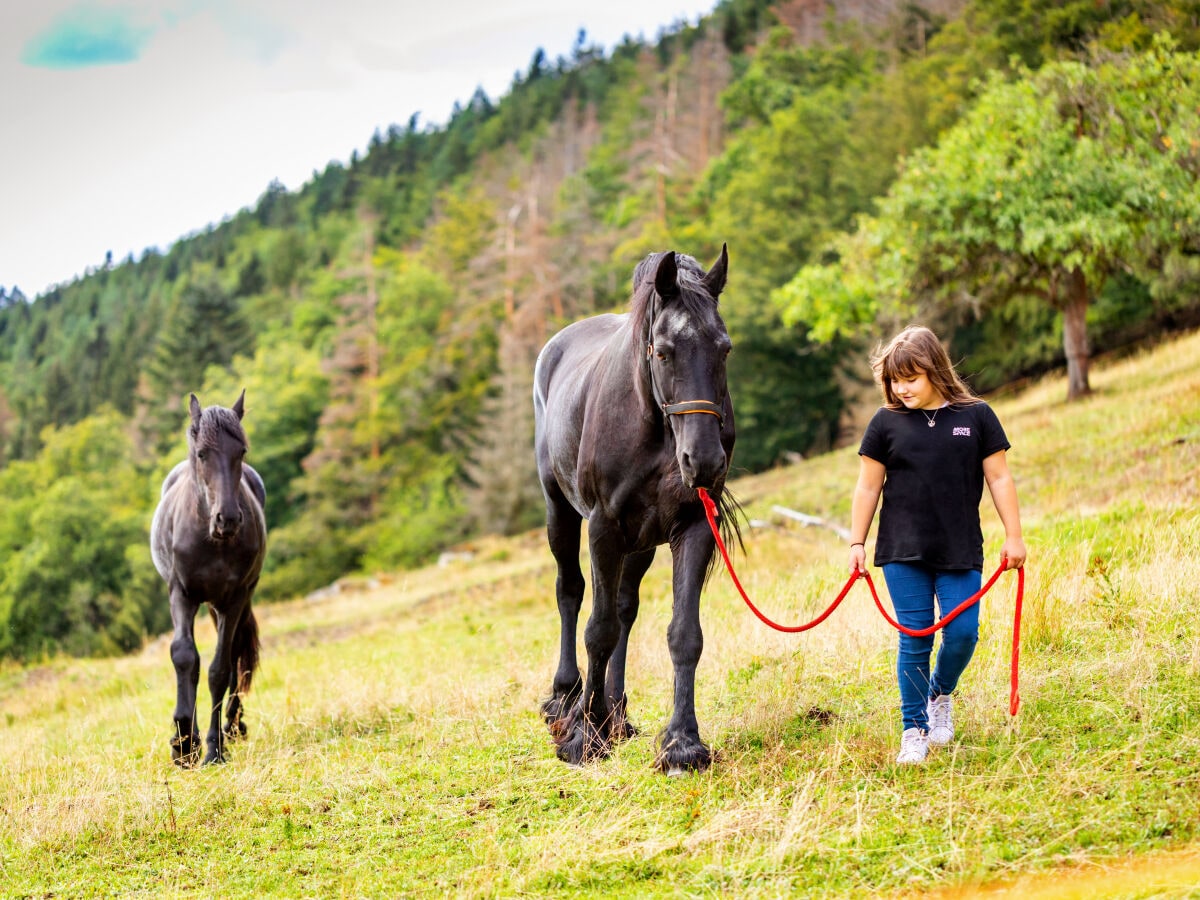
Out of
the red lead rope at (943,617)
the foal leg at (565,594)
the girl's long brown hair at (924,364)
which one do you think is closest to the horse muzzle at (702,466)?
the red lead rope at (943,617)

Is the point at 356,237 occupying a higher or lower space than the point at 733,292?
higher

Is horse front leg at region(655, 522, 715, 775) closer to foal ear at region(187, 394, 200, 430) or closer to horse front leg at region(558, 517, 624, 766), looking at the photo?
horse front leg at region(558, 517, 624, 766)

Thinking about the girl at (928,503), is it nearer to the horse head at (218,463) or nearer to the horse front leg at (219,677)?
the horse head at (218,463)

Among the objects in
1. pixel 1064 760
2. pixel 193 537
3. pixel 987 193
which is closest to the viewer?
pixel 1064 760

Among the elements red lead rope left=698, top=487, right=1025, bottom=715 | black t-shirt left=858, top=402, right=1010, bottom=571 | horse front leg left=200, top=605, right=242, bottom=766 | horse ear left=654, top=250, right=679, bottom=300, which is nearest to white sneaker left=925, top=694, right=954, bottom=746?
red lead rope left=698, top=487, right=1025, bottom=715

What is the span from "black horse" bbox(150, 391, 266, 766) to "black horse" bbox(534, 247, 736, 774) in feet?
8.94

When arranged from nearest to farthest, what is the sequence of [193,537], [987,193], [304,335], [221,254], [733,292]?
[193,537], [987,193], [733,292], [304,335], [221,254]

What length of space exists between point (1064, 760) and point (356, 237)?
80796 millimetres

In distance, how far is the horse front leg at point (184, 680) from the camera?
750cm

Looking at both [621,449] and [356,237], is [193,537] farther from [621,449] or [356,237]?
[356,237]

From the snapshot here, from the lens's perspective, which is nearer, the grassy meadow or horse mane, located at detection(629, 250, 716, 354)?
the grassy meadow

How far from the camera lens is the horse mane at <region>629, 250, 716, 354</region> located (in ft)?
16.5

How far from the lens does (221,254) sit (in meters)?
136

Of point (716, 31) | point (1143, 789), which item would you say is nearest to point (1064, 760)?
point (1143, 789)
